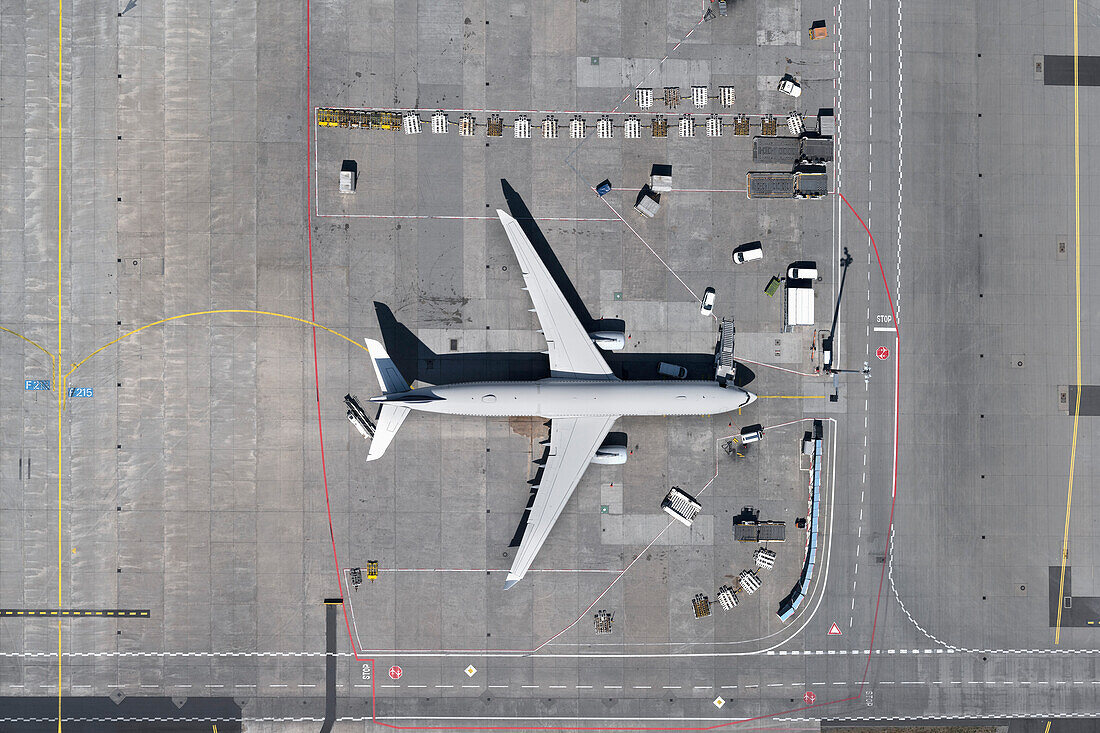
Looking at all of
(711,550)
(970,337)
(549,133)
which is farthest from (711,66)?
(711,550)

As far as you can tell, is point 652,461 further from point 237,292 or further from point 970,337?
point 237,292

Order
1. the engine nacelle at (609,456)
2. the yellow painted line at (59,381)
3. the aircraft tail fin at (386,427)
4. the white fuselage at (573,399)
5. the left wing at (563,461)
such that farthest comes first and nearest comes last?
the yellow painted line at (59,381), the engine nacelle at (609,456), the left wing at (563,461), the aircraft tail fin at (386,427), the white fuselage at (573,399)

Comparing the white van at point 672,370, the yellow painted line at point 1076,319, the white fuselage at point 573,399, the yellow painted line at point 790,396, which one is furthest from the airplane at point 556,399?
the yellow painted line at point 1076,319

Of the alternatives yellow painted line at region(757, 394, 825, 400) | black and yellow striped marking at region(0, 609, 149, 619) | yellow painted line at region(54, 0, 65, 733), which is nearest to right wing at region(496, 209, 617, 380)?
yellow painted line at region(757, 394, 825, 400)

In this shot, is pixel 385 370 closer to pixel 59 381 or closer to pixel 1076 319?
pixel 59 381

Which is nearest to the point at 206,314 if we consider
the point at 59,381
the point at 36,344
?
the point at 59,381

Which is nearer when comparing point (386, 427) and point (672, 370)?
point (386, 427)

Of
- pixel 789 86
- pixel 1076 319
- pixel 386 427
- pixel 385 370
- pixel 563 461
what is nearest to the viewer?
pixel 385 370

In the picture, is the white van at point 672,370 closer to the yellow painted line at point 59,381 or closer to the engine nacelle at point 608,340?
the engine nacelle at point 608,340
